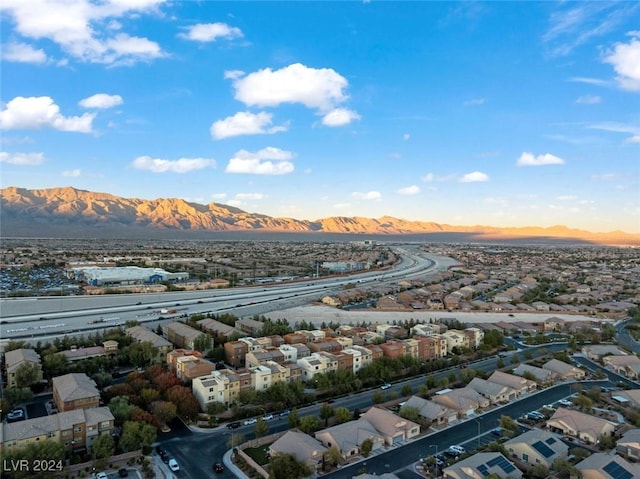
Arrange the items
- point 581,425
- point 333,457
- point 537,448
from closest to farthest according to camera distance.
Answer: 1. point 333,457
2. point 537,448
3. point 581,425

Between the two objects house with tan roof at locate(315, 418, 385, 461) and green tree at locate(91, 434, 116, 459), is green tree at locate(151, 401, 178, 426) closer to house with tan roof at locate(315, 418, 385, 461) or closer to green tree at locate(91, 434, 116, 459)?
green tree at locate(91, 434, 116, 459)

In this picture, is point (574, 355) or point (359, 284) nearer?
point (574, 355)

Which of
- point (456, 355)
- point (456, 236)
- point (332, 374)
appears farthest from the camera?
point (456, 236)

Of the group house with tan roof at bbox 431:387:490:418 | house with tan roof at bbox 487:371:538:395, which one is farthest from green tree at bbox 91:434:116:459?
house with tan roof at bbox 487:371:538:395

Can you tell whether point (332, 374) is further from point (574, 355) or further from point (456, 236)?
point (456, 236)

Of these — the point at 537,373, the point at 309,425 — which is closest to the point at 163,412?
the point at 309,425

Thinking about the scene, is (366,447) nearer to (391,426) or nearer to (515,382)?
(391,426)

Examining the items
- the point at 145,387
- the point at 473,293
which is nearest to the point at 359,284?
the point at 473,293
